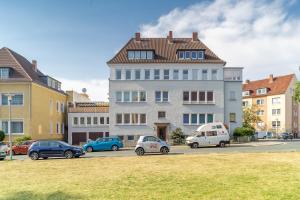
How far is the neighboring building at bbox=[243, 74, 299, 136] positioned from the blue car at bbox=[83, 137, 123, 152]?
53650mm

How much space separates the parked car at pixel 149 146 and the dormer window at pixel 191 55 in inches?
920

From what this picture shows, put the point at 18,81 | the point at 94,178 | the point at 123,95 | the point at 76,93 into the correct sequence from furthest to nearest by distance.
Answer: the point at 76,93 < the point at 123,95 < the point at 18,81 < the point at 94,178

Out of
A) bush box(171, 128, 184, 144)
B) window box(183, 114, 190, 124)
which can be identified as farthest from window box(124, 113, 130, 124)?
window box(183, 114, 190, 124)

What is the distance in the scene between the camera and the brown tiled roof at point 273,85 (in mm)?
77625

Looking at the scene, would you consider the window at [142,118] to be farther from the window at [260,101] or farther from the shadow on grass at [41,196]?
the window at [260,101]

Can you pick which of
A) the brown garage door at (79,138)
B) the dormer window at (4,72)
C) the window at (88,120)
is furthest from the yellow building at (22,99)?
the window at (88,120)

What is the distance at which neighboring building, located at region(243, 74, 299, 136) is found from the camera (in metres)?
76.9

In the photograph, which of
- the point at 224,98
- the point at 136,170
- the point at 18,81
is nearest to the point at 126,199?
the point at 136,170

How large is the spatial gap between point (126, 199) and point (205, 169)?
6.77m

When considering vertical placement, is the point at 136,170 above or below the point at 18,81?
below

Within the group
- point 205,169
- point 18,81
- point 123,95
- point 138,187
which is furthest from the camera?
point 123,95

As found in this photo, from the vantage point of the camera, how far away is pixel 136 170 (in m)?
16.2

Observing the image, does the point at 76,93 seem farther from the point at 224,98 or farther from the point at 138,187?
the point at 138,187

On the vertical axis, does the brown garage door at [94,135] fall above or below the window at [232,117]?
below
